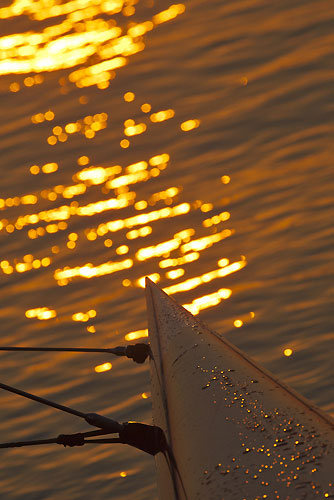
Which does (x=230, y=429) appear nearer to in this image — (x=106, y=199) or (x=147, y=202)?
(x=147, y=202)

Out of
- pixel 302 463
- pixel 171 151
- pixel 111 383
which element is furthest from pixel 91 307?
pixel 302 463

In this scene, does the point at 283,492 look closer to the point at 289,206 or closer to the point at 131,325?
the point at 131,325

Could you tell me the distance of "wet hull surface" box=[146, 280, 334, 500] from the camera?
4637 mm

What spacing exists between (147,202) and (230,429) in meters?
10.8

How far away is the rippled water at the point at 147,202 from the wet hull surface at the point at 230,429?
3.66 meters

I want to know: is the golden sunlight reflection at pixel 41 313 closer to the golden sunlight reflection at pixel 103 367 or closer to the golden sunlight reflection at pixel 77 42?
the golden sunlight reflection at pixel 103 367

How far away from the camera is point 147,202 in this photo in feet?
53.5

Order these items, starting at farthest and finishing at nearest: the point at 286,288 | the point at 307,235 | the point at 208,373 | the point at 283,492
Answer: the point at 307,235, the point at 286,288, the point at 208,373, the point at 283,492

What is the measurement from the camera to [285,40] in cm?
1989

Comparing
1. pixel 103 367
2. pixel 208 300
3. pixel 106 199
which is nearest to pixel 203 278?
pixel 208 300

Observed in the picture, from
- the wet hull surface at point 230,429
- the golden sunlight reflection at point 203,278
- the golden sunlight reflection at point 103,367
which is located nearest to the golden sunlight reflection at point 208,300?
the golden sunlight reflection at point 203,278

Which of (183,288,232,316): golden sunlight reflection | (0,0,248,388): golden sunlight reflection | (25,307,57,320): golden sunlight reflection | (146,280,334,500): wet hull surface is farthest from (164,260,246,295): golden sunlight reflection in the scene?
(146,280,334,500): wet hull surface

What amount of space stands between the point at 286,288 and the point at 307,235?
4.41 feet

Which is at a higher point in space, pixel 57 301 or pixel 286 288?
pixel 57 301
